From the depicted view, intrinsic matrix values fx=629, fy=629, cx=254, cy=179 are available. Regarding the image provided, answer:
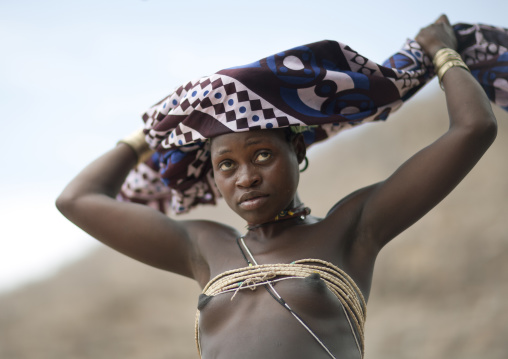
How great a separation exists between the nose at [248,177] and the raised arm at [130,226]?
1.22ft

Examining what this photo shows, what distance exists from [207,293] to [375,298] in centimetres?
727

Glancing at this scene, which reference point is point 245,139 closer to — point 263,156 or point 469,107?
point 263,156

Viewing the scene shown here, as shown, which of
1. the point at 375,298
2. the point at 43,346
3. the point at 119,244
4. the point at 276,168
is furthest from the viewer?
the point at 43,346

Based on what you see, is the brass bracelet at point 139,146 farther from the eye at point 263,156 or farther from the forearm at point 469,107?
the forearm at point 469,107

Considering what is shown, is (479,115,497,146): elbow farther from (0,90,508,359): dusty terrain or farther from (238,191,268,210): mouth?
(0,90,508,359): dusty terrain

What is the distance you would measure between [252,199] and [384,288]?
23.8 ft

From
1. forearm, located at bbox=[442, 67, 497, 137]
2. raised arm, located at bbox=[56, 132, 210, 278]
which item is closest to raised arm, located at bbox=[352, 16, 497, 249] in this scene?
forearm, located at bbox=[442, 67, 497, 137]

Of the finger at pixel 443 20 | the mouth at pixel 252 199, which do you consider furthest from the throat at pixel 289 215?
the finger at pixel 443 20

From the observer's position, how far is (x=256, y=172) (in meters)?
1.96

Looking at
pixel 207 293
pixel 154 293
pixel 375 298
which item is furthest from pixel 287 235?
pixel 154 293

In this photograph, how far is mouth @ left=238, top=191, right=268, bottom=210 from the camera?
6.43 ft

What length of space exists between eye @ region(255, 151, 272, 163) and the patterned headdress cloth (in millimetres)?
91

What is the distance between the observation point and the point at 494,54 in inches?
89.2

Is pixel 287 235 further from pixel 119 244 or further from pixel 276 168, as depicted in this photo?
pixel 119 244
